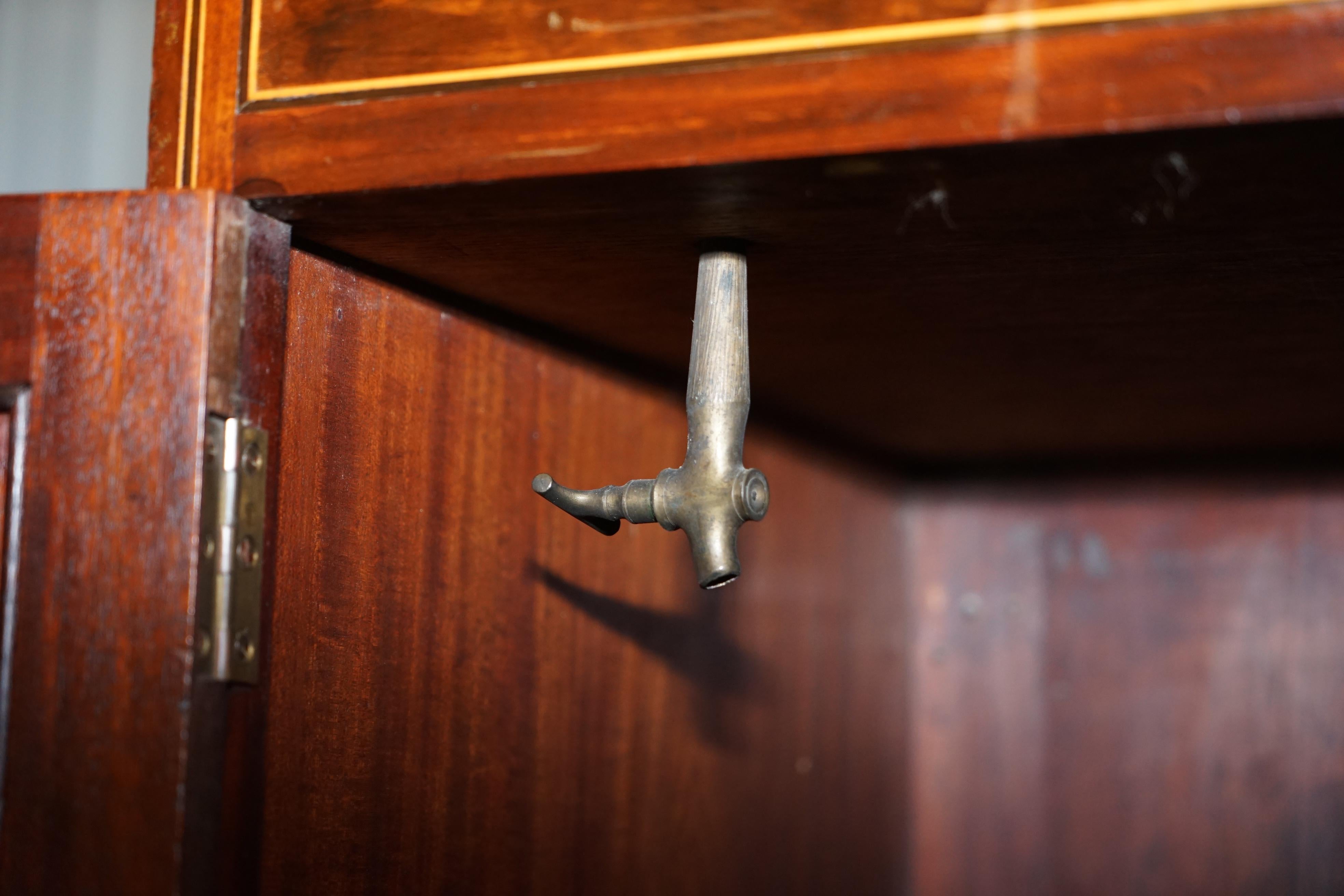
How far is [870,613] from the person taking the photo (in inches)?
69.3

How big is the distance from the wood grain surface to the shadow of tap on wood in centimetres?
49

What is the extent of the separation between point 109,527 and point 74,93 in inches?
20.1

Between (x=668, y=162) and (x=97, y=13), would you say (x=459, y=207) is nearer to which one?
(x=668, y=162)

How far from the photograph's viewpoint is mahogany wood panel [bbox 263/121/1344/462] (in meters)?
0.59

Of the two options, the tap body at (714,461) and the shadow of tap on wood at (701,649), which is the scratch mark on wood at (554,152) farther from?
the shadow of tap on wood at (701,649)

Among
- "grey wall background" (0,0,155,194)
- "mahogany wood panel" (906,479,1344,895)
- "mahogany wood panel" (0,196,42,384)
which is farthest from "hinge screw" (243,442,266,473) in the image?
"mahogany wood panel" (906,479,1344,895)

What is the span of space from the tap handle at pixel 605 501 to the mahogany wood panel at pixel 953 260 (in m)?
0.13

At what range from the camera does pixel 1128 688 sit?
1.78 meters

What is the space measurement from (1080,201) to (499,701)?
54 cm

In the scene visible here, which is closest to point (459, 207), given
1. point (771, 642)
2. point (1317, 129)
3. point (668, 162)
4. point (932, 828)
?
→ point (668, 162)

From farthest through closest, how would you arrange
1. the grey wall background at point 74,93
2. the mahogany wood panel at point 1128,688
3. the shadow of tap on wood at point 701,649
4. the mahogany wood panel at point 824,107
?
the mahogany wood panel at point 1128,688, the shadow of tap on wood at point 701,649, the grey wall background at point 74,93, the mahogany wood panel at point 824,107

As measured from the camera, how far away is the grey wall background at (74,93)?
98 centimetres

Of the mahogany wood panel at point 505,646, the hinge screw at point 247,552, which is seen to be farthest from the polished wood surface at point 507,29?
the hinge screw at point 247,552

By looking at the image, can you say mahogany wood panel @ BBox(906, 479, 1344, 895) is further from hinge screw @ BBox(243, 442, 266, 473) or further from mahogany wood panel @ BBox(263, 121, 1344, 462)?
hinge screw @ BBox(243, 442, 266, 473)
